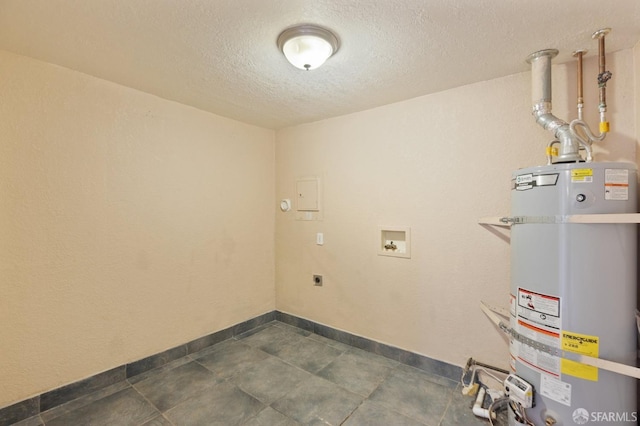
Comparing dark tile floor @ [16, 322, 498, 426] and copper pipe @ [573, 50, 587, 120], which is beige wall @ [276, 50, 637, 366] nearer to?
copper pipe @ [573, 50, 587, 120]

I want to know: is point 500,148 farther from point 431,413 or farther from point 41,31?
point 41,31

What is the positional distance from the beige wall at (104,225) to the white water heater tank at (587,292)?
99.7 inches

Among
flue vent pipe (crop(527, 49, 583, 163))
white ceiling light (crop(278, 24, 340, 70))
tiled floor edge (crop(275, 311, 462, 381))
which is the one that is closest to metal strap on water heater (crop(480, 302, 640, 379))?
tiled floor edge (crop(275, 311, 462, 381))

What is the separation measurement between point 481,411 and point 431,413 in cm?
30

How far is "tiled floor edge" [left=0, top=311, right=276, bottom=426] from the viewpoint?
1672 mm

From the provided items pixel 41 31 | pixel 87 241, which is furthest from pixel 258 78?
pixel 87 241

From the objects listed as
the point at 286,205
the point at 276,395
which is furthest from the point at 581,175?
the point at 286,205

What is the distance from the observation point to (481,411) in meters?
1.70

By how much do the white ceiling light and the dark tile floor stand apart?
2136 millimetres

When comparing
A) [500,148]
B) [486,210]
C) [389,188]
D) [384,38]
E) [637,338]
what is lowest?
[637,338]

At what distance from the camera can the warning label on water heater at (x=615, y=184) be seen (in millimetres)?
1246

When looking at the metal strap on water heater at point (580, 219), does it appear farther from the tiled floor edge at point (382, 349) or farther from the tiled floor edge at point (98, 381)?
the tiled floor edge at point (98, 381)

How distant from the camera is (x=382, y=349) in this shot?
2.44 m

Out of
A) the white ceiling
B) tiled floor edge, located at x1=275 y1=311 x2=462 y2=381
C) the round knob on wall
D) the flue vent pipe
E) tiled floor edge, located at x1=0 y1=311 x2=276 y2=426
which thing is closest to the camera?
the white ceiling
